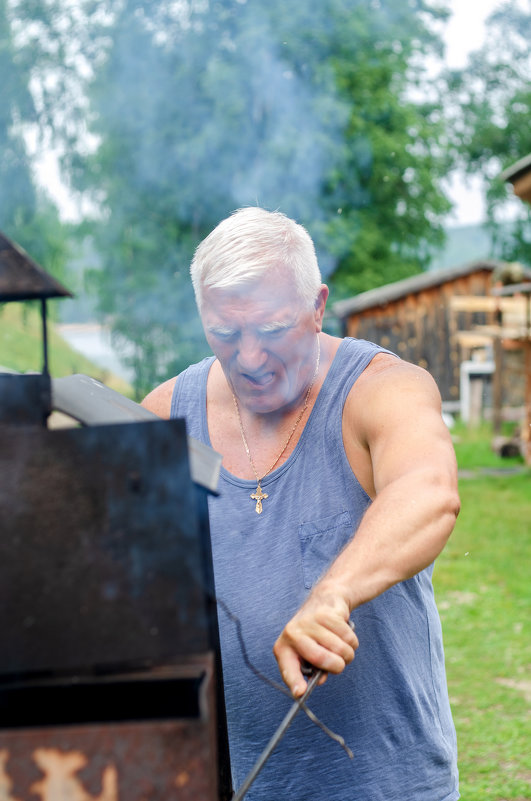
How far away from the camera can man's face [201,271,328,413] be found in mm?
1759

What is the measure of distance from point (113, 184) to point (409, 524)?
13848mm

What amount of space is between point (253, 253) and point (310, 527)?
1.97 ft

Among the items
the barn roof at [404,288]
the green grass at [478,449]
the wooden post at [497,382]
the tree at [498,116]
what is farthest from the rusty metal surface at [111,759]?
the tree at [498,116]

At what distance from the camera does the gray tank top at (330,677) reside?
1.71 meters

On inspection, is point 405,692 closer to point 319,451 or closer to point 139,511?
point 319,451

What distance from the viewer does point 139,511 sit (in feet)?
3.60

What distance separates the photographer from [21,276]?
131 cm

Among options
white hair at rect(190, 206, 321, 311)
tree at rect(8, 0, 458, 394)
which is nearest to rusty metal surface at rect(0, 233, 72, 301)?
white hair at rect(190, 206, 321, 311)

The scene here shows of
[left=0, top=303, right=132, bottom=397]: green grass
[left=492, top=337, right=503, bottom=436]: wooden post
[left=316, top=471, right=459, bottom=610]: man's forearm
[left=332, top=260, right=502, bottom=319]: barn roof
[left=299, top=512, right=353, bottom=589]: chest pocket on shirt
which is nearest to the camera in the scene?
[left=316, top=471, right=459, bottom=610]: man's forearm

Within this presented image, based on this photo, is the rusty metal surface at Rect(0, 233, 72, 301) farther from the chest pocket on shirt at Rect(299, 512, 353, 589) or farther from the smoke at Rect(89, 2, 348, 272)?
the smoke at Rect(89, 2, 348, 272)

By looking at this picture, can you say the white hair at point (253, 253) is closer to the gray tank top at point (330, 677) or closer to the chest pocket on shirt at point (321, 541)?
the gray tank top at point (330, 677)

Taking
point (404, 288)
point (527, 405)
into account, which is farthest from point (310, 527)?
point (404, 288)

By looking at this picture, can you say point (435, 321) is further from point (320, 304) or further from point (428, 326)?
point (320, 304)

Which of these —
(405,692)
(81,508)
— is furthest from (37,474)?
(405,692)
